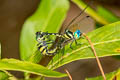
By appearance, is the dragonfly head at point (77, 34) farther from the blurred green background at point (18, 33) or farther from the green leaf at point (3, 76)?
the blurred green background at point (18, 33)

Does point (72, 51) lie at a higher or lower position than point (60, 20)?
lower

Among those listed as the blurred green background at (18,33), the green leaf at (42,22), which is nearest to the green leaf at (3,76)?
the green leaf at (42,22)

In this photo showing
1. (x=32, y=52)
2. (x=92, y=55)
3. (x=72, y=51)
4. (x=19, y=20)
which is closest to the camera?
(x=92, y=55)

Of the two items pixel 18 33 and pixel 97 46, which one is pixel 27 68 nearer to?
pixel 97 46

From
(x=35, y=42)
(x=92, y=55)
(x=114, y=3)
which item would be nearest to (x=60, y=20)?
(x=35, y=42)

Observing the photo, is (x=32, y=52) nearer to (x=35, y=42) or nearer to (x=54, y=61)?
(x=35, y=42)

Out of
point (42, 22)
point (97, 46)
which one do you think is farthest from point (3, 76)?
point (42, 22)
